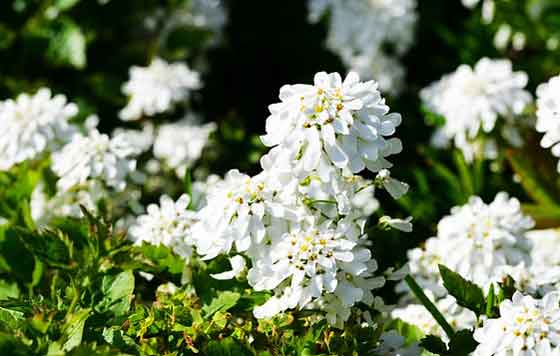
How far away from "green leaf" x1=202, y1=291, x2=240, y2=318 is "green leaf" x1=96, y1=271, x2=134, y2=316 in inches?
6.7

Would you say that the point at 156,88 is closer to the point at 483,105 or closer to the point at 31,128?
the point at 31,128

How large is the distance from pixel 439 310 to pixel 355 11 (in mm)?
1742

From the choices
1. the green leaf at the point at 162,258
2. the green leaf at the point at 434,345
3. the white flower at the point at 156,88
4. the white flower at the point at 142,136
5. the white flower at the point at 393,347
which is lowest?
the green leaf at the point at 434,345

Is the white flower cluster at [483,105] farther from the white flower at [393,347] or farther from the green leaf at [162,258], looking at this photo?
the green leaf at [162,258]

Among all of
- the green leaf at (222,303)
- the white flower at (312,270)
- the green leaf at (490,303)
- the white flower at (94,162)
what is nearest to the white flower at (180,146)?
the white flower at (94,162)

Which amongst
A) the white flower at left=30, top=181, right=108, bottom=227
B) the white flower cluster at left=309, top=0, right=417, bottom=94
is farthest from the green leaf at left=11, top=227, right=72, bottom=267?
the white flower cluster at left=309, top=0, right=417, bottom=94

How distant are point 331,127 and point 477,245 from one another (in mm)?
725

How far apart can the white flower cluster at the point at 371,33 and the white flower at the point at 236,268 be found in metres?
1.84

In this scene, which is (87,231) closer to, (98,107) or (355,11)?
(98,107)

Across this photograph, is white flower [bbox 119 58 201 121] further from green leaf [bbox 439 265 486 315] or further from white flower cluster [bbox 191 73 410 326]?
A: green leaf [bbox 439 265 486 315]

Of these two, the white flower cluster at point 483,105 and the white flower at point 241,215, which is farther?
the white flower cluster at point 483,105

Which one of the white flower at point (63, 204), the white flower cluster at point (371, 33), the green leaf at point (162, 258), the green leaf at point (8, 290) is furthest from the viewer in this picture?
the white flower cluster at point (371, 33)

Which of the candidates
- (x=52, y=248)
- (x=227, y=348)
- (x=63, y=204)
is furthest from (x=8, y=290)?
(x=227, y=348)

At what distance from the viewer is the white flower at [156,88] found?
3.15 meters
